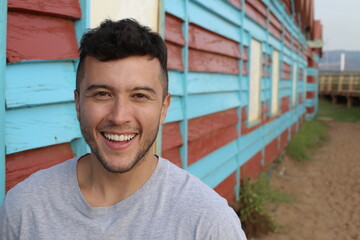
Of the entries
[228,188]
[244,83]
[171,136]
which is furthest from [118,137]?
[244,83]

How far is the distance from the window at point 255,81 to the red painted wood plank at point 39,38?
172 inches

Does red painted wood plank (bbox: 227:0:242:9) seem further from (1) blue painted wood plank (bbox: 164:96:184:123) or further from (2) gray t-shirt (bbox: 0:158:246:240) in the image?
(2) gray t-shirt (bbox: 0:158:246:240)

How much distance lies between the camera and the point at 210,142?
4.22 m

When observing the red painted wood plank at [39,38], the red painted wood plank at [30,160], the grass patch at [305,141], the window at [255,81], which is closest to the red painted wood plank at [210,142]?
the window at [255,81]

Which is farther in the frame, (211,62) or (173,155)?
(211,62)

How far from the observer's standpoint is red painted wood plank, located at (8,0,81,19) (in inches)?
63.1

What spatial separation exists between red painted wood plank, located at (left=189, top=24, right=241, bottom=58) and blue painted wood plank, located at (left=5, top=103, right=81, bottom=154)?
5.98 feet

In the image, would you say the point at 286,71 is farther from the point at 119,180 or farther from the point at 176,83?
the point at 119,180

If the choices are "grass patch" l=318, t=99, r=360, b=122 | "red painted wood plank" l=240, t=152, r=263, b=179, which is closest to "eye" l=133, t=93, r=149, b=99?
"red painted wood plank" l=240, t=152, r=263, b=179

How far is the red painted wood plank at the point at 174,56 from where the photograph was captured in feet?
10.0

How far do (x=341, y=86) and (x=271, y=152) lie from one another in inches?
744

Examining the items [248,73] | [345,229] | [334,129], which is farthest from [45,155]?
[334,129]

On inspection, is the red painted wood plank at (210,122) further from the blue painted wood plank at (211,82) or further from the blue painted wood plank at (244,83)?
the blue painted wood plank at (244,83)

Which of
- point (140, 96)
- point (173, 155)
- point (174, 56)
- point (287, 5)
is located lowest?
point (173, 155)
